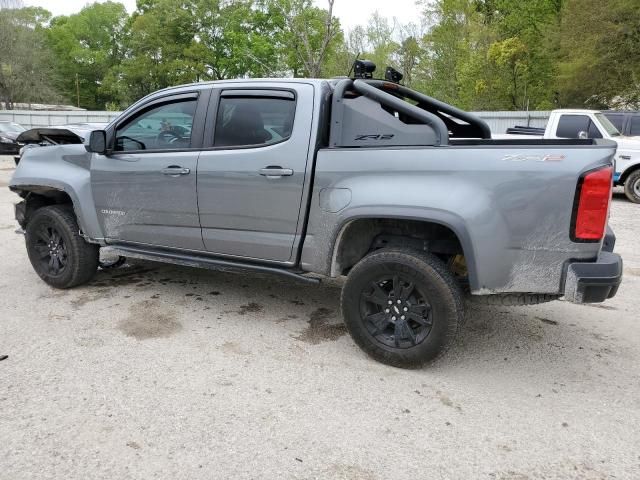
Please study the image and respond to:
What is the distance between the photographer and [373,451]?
265 centimetres

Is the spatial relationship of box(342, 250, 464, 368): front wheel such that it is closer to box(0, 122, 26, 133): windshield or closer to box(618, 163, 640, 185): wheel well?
box(618, 163, 640, 185): wheel well

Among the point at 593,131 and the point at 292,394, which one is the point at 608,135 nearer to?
the point at 593,131

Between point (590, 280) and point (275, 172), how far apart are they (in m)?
2.11

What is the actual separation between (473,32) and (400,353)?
2873 centimetres

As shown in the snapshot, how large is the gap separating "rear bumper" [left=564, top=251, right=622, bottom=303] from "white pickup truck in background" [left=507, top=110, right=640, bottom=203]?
27.8 feet

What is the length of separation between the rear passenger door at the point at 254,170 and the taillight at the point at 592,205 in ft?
5.70

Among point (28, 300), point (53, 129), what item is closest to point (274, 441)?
point (28, 300)

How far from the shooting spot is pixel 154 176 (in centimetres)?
435

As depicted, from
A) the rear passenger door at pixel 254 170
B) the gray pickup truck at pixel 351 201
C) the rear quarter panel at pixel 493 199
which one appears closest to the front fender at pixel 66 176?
the gray pickup truck at pixel 351 201

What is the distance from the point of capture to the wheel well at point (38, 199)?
5.11m

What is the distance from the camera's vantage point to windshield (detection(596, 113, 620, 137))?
444 inches

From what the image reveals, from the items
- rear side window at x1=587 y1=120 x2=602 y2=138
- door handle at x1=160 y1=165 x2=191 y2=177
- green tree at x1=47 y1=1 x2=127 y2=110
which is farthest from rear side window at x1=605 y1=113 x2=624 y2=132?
green tree at x1=47 y1=1 x2=127 y2=110

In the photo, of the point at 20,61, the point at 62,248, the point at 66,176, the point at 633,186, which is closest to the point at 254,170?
the point at 66,176

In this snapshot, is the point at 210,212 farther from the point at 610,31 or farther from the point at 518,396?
the point at 610,31
